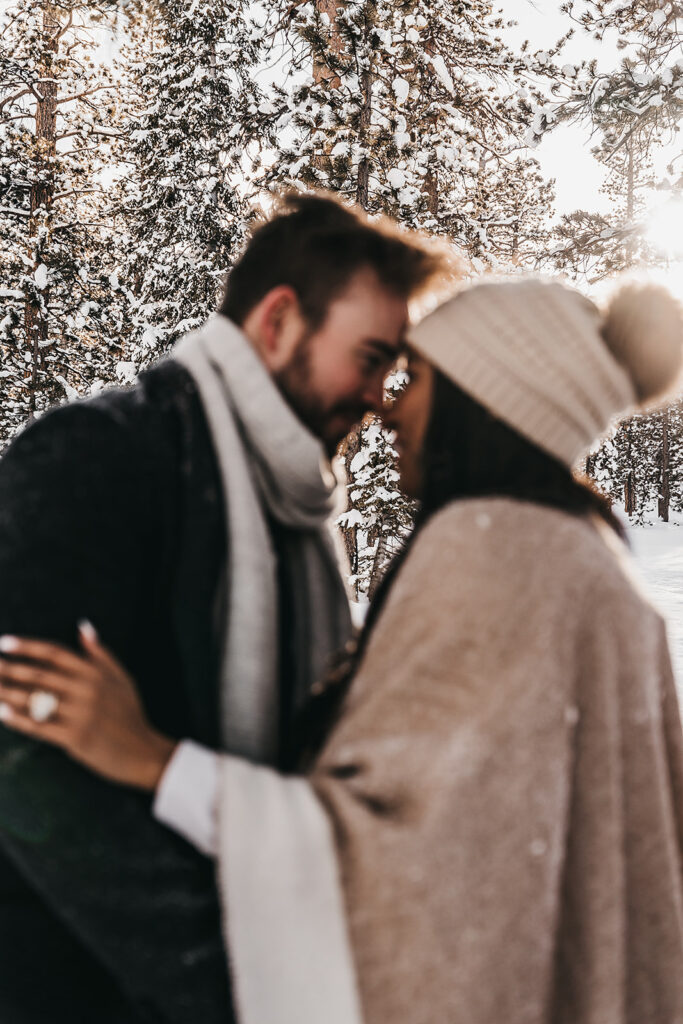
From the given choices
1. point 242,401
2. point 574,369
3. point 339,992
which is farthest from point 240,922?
point 574,369

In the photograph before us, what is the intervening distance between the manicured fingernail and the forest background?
391 cm

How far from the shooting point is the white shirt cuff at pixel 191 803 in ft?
4.58

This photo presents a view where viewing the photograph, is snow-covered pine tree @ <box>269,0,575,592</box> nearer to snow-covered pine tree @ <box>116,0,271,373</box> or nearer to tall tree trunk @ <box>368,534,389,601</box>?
tall tree trunk @ <box>368,534,389,601</box>

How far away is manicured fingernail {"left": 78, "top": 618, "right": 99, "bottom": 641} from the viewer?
1.40 metres

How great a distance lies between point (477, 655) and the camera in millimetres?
1448

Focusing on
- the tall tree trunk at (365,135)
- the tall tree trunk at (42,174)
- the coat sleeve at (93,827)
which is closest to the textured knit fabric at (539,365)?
the coat sleeve at (93,827)

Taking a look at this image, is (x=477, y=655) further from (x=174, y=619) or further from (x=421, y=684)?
(x=174, y=619)

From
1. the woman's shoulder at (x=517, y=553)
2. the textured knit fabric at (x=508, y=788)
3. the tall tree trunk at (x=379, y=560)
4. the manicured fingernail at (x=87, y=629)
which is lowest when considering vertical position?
the tall tree trunk at (x=379, y=560)

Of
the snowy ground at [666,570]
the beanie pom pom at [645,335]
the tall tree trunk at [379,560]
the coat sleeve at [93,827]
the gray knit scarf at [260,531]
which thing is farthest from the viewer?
the snowy ground at [666,570]

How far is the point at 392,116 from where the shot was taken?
9203 millimetres

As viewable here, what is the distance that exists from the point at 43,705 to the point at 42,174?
14.3 m

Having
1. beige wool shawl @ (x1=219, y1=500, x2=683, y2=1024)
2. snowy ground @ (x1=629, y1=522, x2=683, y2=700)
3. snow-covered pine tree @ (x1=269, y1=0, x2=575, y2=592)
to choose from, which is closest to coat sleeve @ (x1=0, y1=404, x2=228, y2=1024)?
beige wool shawl @ (x1=219, y1=500, x2=683, y2=1024)

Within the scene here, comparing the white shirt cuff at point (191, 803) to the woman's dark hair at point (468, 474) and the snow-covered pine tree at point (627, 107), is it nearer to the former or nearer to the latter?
the woman's dark hair at point (468, 474)

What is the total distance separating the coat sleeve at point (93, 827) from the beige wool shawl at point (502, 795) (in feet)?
0.39
